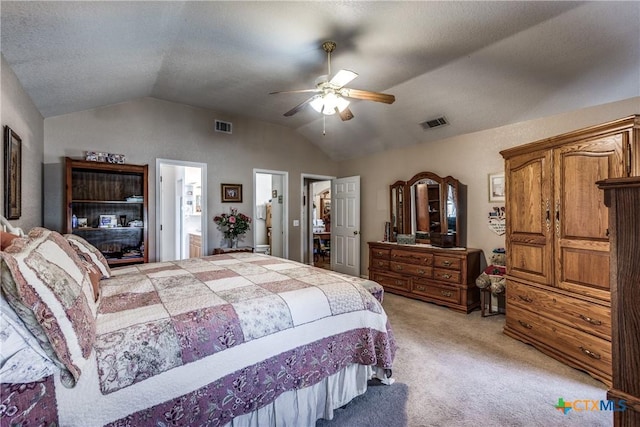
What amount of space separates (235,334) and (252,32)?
2.32 metres

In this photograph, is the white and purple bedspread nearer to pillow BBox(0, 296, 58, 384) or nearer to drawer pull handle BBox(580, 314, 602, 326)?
pillow BBox(0, 296, 58, 384)

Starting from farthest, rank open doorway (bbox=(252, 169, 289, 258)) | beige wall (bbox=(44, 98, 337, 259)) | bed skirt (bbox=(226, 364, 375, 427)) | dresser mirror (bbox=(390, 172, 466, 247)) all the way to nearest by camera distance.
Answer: open doorway (bbox=(252, 169, 289, 258)), dresser mirror (bbox=(390, 172, 466, 247)), beige wall (bbox=(44, 98, 337, 259)), bed skirt (bbox=(226, 364, 375, 427))

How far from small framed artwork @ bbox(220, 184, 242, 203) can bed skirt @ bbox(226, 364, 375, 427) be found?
3503mm

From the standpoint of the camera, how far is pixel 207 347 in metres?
1.34

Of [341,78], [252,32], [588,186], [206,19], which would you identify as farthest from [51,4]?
[588,186]

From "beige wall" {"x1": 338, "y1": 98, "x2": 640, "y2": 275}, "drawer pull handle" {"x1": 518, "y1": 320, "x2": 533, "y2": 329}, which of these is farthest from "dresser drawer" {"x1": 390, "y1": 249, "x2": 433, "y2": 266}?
"drawer pull handle" {"x1": 518, "y1": 320, "x2": 533, "y2": 329}

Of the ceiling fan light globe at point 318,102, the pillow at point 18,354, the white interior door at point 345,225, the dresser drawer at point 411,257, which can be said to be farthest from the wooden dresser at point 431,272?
the pillow at point 18,354

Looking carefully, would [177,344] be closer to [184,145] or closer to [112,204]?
[112,204]

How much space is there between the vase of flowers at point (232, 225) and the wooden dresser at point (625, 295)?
436cm

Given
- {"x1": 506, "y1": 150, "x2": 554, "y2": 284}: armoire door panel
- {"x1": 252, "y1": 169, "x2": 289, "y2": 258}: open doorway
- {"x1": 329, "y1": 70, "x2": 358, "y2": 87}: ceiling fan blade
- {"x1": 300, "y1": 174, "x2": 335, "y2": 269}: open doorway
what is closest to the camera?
{"x1": 329, "y1": 70, "x2": 358, "y2": 87}: ceiling fan blade

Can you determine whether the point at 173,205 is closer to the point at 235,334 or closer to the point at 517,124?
the point at 235,334

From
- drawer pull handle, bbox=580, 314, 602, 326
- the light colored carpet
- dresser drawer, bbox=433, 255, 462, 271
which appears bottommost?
the light colored carpet

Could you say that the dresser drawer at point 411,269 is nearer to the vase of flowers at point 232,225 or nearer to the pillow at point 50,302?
the vase of flowers at point 232,225

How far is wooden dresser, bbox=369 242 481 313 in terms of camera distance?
3715 mm
